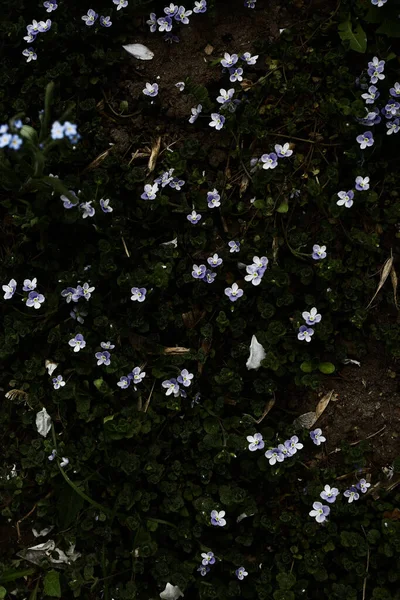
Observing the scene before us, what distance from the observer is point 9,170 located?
3791 mm

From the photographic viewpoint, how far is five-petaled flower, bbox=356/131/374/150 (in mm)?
3926

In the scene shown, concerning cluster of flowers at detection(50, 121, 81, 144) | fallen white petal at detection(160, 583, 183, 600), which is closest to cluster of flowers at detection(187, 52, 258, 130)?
cluster of flowers at detection(50, 121, 81, 144)

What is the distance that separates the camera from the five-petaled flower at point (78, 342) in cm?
392

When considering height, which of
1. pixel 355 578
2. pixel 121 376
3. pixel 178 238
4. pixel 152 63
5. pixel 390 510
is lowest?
pixel 355 578

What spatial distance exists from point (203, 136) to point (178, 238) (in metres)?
0.63

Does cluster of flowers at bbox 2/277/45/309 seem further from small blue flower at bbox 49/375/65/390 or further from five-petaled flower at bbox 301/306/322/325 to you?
five-petaled flower at bbox 301/306/322/325

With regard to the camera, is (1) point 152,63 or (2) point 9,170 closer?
(2) point 9,170

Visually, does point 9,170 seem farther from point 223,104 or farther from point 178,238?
point 223,104

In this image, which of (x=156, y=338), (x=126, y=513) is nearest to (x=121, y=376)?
(x=156, y=338)

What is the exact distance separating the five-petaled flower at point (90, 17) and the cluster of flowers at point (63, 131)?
3.56 feet

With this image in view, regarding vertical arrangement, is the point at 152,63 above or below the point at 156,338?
above

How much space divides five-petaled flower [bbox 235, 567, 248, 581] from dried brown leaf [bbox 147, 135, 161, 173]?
2275 mm

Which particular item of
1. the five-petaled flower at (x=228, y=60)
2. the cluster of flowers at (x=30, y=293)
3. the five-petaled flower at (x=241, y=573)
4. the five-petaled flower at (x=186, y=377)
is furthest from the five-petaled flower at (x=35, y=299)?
the five-petaled flower at (x=241, y=573)

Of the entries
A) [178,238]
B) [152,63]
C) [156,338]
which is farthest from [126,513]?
[152,63]
